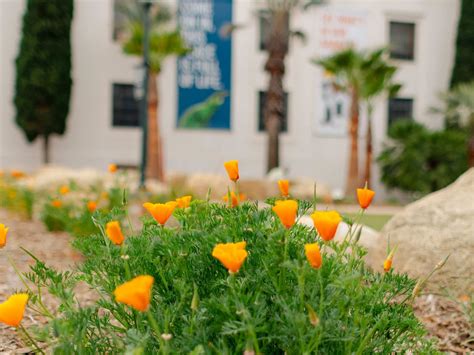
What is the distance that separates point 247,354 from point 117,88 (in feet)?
68.1

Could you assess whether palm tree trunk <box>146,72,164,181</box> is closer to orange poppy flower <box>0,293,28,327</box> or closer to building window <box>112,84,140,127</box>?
building window <box>112,84,140,127</box>

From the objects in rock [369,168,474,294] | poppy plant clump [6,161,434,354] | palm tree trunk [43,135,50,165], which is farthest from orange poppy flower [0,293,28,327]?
palm tree trunk [43,135,50,165]

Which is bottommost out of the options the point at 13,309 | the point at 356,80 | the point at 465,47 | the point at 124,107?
the point at 13,309

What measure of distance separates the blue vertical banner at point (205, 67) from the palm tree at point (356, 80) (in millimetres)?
3536

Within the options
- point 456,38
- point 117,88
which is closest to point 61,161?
point 117,88

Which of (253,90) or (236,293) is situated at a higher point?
(253,90)

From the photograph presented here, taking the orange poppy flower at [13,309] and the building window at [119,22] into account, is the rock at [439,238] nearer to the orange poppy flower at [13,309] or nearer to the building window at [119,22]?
the orange poppy flower at [13,309]

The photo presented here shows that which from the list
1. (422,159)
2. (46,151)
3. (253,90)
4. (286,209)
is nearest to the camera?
(286,209)

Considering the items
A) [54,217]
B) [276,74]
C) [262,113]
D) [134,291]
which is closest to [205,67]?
[262,113]

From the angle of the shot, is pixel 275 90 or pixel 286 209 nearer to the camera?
pixel 286 209

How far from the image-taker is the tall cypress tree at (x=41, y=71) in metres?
19.5

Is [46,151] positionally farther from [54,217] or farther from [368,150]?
[54,217]

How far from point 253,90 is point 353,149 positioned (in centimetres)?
448

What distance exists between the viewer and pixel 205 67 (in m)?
21.6
